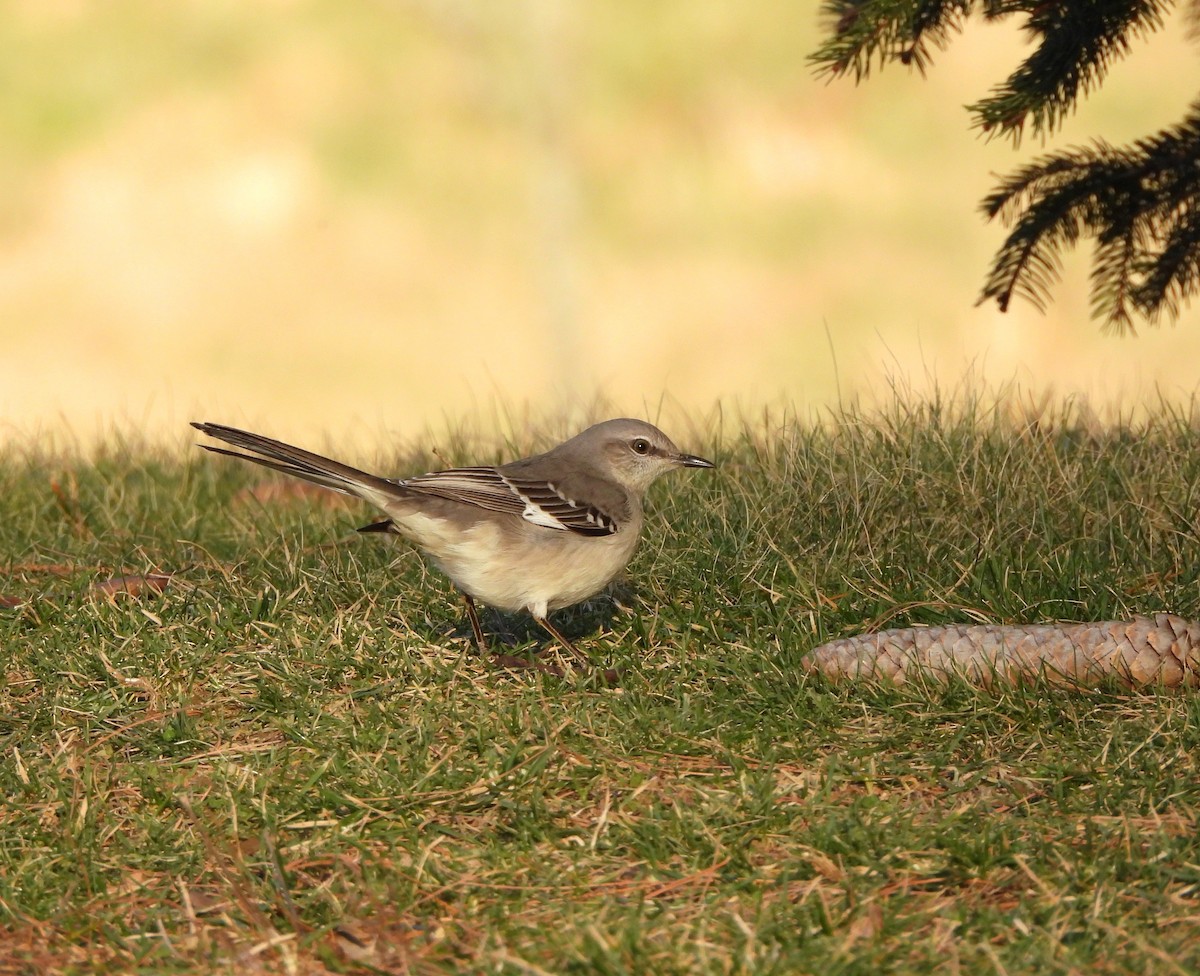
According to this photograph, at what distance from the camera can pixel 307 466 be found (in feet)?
16.9

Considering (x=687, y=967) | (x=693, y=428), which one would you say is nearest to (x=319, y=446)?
(x=693, y=428)

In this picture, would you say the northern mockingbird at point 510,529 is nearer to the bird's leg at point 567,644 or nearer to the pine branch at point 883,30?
the bird's leg at point 567,644

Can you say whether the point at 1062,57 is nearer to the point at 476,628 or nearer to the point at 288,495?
the point at 476,628

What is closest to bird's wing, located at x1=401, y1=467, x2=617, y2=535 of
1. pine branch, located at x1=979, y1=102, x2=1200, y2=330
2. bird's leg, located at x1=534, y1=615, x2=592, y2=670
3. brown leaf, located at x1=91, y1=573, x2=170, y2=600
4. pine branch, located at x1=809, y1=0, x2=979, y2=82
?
bird's leg, located at x1=534, y1=615, x2=592, y2=670

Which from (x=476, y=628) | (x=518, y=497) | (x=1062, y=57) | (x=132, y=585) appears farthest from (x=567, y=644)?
(x=1062, y=57)

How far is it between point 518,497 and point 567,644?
24.1 inches

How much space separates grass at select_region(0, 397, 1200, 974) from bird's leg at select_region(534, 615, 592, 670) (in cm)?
12

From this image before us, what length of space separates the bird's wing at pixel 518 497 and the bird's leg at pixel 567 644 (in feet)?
1.23

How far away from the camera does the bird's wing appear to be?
563cm

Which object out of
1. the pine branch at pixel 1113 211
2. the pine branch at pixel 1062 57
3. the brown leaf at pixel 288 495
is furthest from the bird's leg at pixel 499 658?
the pine branch at pixel 1113 211

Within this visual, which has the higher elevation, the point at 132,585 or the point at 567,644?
the point at 132,585

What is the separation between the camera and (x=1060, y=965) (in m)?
3.40

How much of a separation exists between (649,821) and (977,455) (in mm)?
3209

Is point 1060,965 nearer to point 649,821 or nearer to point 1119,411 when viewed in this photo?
point 649,821
